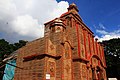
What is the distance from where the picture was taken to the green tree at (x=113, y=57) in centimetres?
4022

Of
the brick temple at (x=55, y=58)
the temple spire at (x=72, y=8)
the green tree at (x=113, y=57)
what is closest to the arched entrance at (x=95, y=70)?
the brick temple at (x=55, y=58)

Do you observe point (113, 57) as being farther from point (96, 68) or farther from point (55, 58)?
point (55, 58)

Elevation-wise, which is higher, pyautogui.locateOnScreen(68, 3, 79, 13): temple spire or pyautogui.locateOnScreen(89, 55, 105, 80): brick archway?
pyautogui.locateOnScreen(68, 3, 79, 13): temple spire

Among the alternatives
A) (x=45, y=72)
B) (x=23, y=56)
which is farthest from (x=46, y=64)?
(x=23, y=56)

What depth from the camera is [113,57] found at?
138 ft

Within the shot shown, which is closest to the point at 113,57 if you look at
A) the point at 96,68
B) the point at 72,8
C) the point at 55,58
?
Answer: the point at 96,68

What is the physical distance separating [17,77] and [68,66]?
21.1 ft

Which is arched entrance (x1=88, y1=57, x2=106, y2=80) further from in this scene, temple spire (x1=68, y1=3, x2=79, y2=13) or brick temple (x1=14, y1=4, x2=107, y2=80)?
temple spire (x1=68, y1=3, x2=79, y2=13)

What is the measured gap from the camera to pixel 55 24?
17625 mm

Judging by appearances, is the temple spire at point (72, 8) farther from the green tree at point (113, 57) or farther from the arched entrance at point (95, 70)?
the green tree at point (113, 57)

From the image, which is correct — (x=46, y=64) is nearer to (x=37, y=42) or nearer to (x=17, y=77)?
(x=37, y=42)

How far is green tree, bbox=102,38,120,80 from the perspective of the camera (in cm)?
4022

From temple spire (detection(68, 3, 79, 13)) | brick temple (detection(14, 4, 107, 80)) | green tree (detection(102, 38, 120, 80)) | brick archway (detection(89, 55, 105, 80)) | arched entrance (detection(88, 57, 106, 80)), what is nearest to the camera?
brick temple (detection(14, 4, 107, 80))

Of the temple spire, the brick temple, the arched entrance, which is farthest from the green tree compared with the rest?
the brick temple
